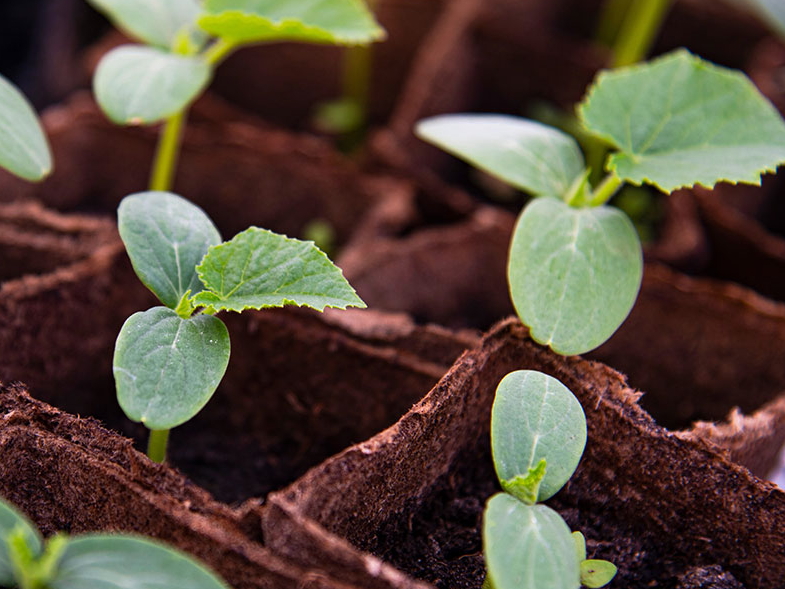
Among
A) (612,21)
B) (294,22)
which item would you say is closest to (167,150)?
(294,22)

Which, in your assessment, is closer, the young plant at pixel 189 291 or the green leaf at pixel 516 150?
the young plant at pixel 189 291

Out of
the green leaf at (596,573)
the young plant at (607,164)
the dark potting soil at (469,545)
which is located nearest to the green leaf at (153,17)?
the young plant at (607,164)

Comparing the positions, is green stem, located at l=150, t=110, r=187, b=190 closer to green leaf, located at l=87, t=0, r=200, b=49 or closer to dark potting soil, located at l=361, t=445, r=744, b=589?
green leaf, located at l=87, t=0, r=200, b=49

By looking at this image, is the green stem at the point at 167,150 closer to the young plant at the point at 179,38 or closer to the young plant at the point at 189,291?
the young plant at the point at 179,38

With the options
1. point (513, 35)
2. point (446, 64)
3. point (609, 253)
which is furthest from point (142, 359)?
point (513, 35)

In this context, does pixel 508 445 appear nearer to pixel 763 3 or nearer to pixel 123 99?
pixel 123 99

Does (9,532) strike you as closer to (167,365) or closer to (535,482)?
(167,365)
